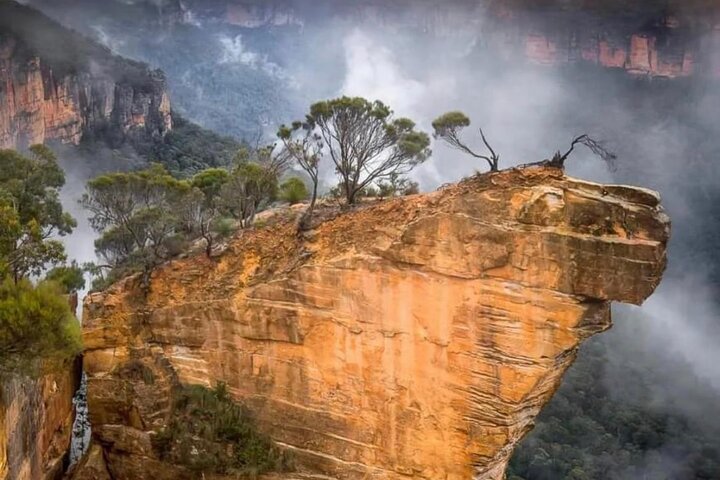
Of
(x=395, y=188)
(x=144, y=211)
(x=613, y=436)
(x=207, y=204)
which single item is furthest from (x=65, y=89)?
(x=613, y=436)

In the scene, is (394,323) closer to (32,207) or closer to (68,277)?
(68,277)

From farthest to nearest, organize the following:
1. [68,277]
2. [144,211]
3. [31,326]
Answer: [144,211] < [68,277] < [31,326]

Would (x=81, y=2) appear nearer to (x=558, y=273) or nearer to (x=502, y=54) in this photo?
(x=502, y=54)

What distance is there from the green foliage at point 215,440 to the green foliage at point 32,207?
4.18m

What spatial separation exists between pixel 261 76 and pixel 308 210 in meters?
53.0

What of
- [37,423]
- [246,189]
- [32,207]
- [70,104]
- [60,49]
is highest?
[60,49]

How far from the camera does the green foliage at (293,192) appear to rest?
19.8 metres

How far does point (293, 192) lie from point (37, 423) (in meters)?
8.31

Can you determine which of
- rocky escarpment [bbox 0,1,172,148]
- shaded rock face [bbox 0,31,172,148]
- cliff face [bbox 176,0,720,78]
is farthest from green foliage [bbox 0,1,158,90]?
cliff face [bbox 176,0,720,78]

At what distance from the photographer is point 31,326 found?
12047mm

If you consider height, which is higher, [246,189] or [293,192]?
[293,192]

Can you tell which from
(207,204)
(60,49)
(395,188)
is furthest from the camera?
(60,49)

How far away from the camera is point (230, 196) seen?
716 inches

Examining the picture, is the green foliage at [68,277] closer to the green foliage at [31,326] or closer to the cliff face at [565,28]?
the green foliage at [31,326]
